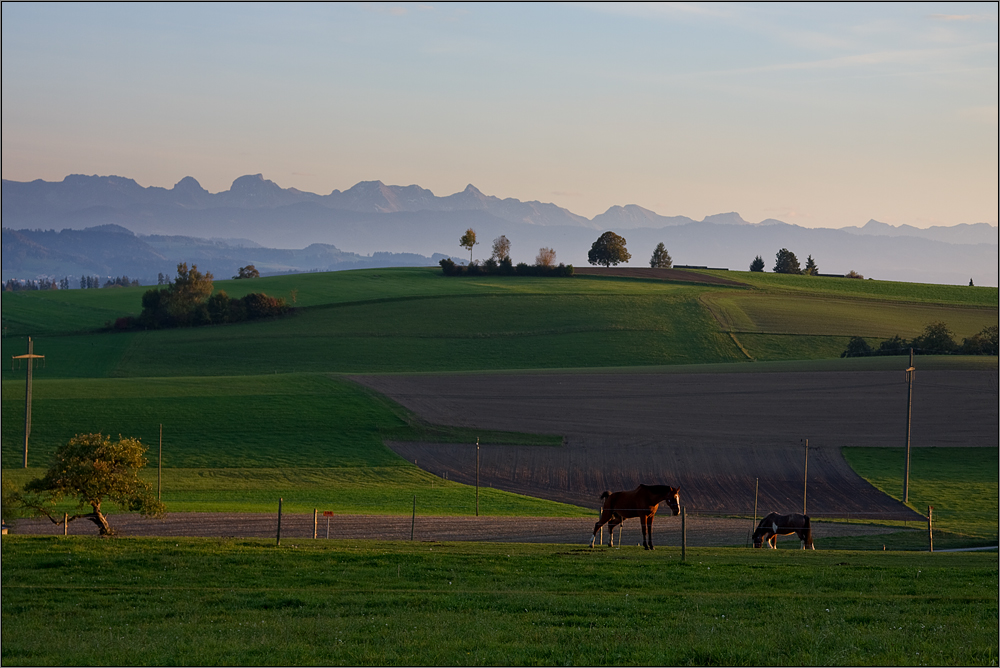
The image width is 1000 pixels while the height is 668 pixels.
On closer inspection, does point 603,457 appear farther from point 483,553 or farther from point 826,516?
point 483,553

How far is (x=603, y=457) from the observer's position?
46.4 meters

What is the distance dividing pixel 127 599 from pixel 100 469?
38.0 ft

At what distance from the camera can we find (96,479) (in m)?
24.0

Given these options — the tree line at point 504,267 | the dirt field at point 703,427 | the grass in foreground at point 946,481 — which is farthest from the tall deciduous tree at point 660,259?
the grass in foreground at point 946,481

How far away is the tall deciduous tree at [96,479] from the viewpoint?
78.6 feet

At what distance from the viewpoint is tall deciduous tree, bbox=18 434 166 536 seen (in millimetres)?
23969

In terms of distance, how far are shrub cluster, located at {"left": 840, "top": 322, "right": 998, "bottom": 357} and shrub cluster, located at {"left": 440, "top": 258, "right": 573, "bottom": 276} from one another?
5415cm

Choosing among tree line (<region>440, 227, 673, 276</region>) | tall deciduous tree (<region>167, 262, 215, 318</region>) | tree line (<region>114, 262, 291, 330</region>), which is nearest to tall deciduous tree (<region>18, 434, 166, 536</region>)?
tree line (<region>114, 262, 291, 330</region>)

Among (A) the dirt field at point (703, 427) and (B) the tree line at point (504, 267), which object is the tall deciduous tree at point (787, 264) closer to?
(B) the tree line at point (504, 267)

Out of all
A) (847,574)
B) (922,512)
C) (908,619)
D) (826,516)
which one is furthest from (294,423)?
(908,619)

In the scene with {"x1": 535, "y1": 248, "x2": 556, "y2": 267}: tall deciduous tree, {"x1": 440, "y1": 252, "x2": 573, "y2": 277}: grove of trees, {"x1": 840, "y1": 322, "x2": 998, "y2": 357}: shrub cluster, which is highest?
{"x1": 535, "y1": 248, "x2": 556, "y2": 267}: tall deciduous tree

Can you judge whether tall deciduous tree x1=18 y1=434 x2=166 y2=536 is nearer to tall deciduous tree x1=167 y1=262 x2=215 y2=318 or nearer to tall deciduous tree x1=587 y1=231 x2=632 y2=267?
tall deciduous tree x1=167 y1=262 x2=215 y2=318

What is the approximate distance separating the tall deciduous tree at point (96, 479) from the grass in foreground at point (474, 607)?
459 centimetres

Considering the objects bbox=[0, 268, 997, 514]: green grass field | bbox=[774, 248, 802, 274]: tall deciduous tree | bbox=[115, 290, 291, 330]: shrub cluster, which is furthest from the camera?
bbox=[774, 248, 802, 274]: tall deciduous tree
